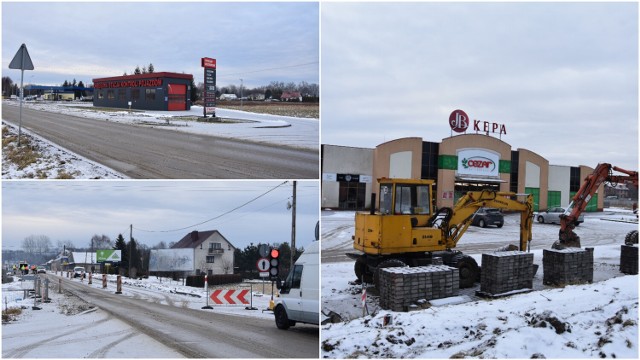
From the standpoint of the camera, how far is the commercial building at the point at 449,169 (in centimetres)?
3925

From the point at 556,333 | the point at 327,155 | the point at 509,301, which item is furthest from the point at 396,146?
the point at 556,333

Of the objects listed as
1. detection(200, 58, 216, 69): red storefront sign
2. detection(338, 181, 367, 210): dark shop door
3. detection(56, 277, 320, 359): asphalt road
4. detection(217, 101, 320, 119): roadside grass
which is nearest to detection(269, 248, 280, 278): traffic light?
detection(56, 277, 320, 359): asphalt road

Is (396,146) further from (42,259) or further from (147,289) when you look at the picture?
(42,259)

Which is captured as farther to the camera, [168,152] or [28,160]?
[168,152]

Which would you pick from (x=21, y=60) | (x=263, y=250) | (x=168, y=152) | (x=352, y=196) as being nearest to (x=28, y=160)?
(x=21, y=60)

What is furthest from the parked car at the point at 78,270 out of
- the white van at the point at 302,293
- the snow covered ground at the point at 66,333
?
the white van at the point at 302,293

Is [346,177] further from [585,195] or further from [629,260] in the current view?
[629,260]

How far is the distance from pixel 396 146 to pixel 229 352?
33.9 m

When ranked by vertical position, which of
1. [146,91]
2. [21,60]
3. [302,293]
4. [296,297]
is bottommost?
[296,297]

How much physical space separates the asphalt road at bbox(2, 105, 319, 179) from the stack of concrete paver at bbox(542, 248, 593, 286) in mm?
10047

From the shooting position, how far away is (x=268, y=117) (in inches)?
390

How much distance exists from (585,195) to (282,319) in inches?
617

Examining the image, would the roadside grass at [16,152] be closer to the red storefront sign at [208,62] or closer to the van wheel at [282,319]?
the red storefront sign at [208,62]

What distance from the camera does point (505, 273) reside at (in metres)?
13.0
